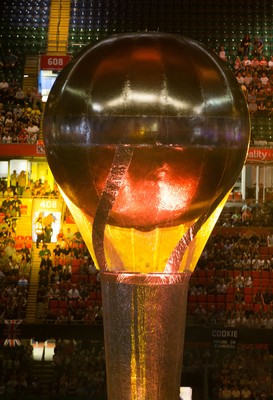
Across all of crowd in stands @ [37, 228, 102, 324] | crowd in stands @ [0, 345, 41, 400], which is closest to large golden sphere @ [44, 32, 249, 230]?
crowd in stands @ [0, 345, 41, 400]

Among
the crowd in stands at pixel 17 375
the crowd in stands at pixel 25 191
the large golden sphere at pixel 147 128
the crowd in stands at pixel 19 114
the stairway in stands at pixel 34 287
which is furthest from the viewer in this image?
the crowd in stands at pixel 19 114

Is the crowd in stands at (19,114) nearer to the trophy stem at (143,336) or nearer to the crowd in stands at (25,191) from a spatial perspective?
the crowd in stands at (25,191)

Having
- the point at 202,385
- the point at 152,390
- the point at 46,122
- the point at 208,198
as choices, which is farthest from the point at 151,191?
the point at 202,385

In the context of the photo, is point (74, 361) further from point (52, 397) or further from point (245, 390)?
point (245, 390)

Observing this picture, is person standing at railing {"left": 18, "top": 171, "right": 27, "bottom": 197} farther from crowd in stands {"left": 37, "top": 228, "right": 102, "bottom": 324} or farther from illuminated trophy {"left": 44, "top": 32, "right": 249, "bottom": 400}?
illuminated trophy {"left": 44, "top": 32, "right": 249, "bottom": 400}

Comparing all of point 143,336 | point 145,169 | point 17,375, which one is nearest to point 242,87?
point 17,375

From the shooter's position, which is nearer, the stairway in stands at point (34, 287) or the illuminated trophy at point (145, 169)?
the illuminated trophy at point (145, 169)

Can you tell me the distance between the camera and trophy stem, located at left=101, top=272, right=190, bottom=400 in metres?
8.12

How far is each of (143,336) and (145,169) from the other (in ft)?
4.58

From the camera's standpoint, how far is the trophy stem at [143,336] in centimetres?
812

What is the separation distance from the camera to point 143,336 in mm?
8133

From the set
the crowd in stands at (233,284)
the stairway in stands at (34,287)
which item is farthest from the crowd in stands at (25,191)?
the crowd in stands at (233,284)

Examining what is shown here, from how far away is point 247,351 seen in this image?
20.5 m

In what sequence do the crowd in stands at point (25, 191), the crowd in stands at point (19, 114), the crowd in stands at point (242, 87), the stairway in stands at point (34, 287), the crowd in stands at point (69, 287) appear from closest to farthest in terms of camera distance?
1. the crowd in stands at point (69, 287)
2. the stairway in stands at point (34, 287)
3. the crowd in stands at point (25, 191)
4. the crowd in stands at point (19, 114)
5. the crowd in stands at point (242, 87)
